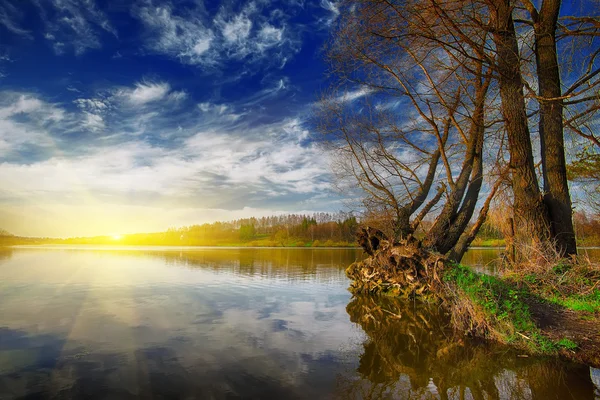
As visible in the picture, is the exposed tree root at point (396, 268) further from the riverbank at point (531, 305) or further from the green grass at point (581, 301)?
the green grass at point (581, 301)

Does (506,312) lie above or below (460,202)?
below

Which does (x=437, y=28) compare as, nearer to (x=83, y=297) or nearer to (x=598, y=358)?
(x=598, y=358)

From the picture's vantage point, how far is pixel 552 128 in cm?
1098

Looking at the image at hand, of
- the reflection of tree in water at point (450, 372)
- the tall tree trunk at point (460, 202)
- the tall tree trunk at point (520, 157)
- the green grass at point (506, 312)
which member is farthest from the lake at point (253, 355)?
the tall tree trunk at point (520, 157)

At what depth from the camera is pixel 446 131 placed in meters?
14.6

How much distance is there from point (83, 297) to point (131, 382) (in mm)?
9096

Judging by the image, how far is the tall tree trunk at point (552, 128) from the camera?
1057 cm

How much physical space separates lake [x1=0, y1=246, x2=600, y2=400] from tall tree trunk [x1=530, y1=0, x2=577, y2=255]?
15.5 feet

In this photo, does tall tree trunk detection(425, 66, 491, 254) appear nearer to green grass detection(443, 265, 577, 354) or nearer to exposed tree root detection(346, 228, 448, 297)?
exposed tree root detection(346, 228, 448, 297)

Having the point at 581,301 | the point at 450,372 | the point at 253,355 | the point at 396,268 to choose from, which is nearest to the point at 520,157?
the point at 581,301

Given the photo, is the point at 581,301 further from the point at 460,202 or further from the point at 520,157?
the point at 460,202

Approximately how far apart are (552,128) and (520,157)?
4.23 feet

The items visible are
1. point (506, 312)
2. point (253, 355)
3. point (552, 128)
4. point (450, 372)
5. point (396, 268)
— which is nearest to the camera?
point (450, 372)

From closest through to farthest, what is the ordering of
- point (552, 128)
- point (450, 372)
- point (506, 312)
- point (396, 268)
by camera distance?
point (450, 372) < point (506, 312) < point (552, 128) < point (396, 268)
